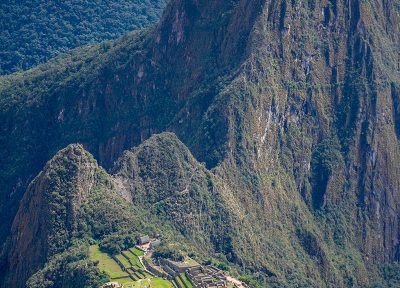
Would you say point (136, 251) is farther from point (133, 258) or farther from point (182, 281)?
point (182, 281)

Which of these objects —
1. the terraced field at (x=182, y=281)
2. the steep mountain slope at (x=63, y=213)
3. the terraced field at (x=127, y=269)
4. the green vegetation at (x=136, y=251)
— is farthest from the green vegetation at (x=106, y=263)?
the terraced field at (x=182, y=281)

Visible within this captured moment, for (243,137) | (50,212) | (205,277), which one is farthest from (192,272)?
(243,137)

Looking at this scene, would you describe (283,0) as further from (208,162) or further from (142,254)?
(142,254)

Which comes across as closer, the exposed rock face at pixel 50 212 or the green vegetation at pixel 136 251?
the green vegetation at pixel 136 251

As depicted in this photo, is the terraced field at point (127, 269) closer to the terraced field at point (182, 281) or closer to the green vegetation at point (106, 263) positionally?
the green vegetation at point (106, 263)

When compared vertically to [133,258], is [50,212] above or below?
above

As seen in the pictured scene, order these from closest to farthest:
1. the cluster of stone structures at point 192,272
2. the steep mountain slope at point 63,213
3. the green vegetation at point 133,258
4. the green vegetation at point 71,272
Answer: the cluster of stone structures at point 192,272 < the green vegetation at point 71,272 < the green vegetation at point 133,258 < the steep mountain slope at point 63,213

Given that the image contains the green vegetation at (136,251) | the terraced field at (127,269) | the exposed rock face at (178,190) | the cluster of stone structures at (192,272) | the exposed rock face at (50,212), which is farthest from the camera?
the exposed rock face at (178,190)

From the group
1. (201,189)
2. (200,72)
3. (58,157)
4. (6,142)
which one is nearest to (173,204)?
(201,189)
